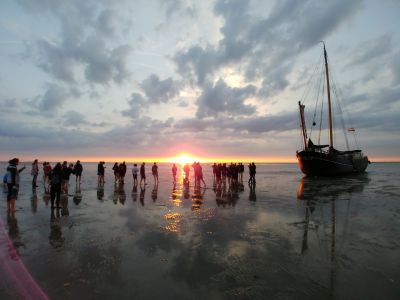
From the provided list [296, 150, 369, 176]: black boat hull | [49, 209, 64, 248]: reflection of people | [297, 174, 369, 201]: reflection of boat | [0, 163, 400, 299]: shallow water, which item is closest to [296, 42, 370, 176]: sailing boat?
[296, 150, 369, 176]: black boat hull

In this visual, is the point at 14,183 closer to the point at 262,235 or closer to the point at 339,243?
the point at 262,235

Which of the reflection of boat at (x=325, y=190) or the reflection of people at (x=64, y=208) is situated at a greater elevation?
the reflection of people at (x=64, y=208)

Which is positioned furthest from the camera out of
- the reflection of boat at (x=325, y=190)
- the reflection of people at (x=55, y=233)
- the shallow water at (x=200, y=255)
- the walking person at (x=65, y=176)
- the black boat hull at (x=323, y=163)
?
the black boat hull at (x=323, y=163)

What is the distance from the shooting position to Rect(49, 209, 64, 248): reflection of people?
6.98 meters

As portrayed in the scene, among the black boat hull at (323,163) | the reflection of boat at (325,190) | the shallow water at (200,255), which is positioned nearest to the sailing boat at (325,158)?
the black boat hull at (323,163)

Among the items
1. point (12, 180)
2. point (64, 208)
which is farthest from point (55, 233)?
point (64, 208)

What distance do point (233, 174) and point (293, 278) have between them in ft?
64.5

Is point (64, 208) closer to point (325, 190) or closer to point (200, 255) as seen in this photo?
point (200, 255)

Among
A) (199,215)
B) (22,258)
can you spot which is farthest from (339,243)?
(22,258)

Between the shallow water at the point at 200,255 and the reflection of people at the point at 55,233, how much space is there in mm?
26

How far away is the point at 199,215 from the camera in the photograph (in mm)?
10828

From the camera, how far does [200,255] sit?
6.27m

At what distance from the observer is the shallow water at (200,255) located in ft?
15.2

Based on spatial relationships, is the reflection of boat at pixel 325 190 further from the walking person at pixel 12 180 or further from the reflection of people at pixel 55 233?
the walking person at pixel 12 180
